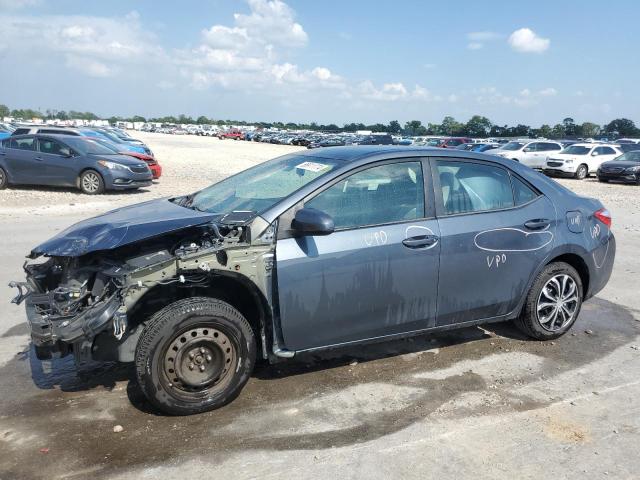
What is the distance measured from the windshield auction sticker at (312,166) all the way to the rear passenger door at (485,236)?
2.92 feet

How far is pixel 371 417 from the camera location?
3.68m

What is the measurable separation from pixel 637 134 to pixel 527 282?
84.8 metres

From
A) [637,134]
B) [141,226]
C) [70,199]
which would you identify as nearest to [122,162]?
[70,199]

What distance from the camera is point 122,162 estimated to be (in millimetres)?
15086

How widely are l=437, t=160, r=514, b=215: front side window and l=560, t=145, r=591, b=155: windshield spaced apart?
78.6 feet

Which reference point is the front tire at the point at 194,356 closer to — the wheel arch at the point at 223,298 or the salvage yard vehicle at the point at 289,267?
the salvage yard vehicle at the point at 289,267

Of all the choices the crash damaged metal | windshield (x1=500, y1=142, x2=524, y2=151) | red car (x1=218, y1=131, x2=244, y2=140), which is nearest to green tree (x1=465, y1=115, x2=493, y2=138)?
red car (x1=218, y1=131, x2=244, y2=140)

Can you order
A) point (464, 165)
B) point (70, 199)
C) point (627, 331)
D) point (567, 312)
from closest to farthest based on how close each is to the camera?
point (464, 165), point (567, 312), point (627, 331), point (70, 199)

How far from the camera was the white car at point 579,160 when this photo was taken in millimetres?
25391

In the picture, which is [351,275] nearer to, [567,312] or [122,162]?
[567,312]

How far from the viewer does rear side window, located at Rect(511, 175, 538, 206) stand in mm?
4789

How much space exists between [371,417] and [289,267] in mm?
1124

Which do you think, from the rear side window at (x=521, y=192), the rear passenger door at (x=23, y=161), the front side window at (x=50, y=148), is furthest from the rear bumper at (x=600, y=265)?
the rear passenger door at (x=23, y=161)

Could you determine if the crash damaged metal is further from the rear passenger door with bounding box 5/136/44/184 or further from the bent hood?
the rear passenger door with bounding box 5/136/44/184
